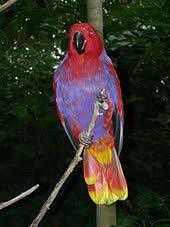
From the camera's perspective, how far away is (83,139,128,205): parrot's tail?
3.27ft

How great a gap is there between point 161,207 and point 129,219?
0.23 meters

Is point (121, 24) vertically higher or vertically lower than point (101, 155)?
higher

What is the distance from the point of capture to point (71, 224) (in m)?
2.46

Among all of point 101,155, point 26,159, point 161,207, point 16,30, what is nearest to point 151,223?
point 161,207

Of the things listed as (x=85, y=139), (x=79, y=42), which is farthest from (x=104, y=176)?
(x=79, y=42)

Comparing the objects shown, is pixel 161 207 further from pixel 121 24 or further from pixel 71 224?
pixel 71 224

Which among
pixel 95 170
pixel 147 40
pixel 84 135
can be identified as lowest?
pixel 95 170

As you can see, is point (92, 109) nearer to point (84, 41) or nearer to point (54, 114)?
point (84, 41)

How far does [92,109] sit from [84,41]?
0.21 metres

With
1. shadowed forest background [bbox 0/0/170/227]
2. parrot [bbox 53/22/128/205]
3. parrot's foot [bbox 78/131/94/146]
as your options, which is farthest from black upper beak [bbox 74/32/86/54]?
shadowed forest background [bbox 0/0/170/227]

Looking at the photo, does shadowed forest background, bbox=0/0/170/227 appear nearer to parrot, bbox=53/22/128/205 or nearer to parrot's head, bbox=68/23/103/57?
parrot, bbox=53/22/128/205

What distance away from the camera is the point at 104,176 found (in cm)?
109

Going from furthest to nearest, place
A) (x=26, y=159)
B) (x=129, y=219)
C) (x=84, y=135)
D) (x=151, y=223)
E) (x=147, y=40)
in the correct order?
(x=26, y=159), (x=147, y=40), (x=151, y=223), (x=129, y=219), (x=84, y=135)

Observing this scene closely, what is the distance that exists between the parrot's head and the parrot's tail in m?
0.29
